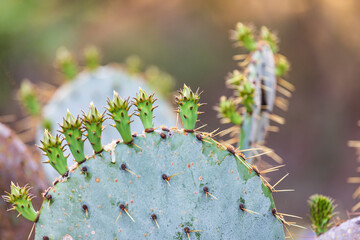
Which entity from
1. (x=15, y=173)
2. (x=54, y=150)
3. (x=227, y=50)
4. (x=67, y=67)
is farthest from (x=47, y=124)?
(x=227, y=50)

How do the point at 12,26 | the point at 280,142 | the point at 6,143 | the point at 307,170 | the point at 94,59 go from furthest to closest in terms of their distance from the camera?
the point at 12,26
the point at 280,142
the point at 307,170
the point at 94,59
the point at 6,143

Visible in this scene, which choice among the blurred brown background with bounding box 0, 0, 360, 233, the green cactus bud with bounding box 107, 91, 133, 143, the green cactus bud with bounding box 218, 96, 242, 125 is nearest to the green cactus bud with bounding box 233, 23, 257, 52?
the green cactus bud with bounding box 218, 96, 242, 125

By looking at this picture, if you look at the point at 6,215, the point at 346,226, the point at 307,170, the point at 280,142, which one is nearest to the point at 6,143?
the point at 6,215

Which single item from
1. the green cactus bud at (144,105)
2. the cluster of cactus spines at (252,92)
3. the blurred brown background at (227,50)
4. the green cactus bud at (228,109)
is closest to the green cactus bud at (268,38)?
the cluster of cactus spines at (252,92)

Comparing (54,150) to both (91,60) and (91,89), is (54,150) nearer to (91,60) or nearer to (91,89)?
(91,89)

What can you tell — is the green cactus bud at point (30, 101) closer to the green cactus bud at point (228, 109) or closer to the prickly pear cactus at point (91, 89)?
the prickly pear cactus at point (91, 89)

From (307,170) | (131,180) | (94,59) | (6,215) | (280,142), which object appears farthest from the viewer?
(280,142)

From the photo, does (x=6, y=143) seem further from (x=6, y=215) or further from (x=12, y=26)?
(x=12, y=26)
